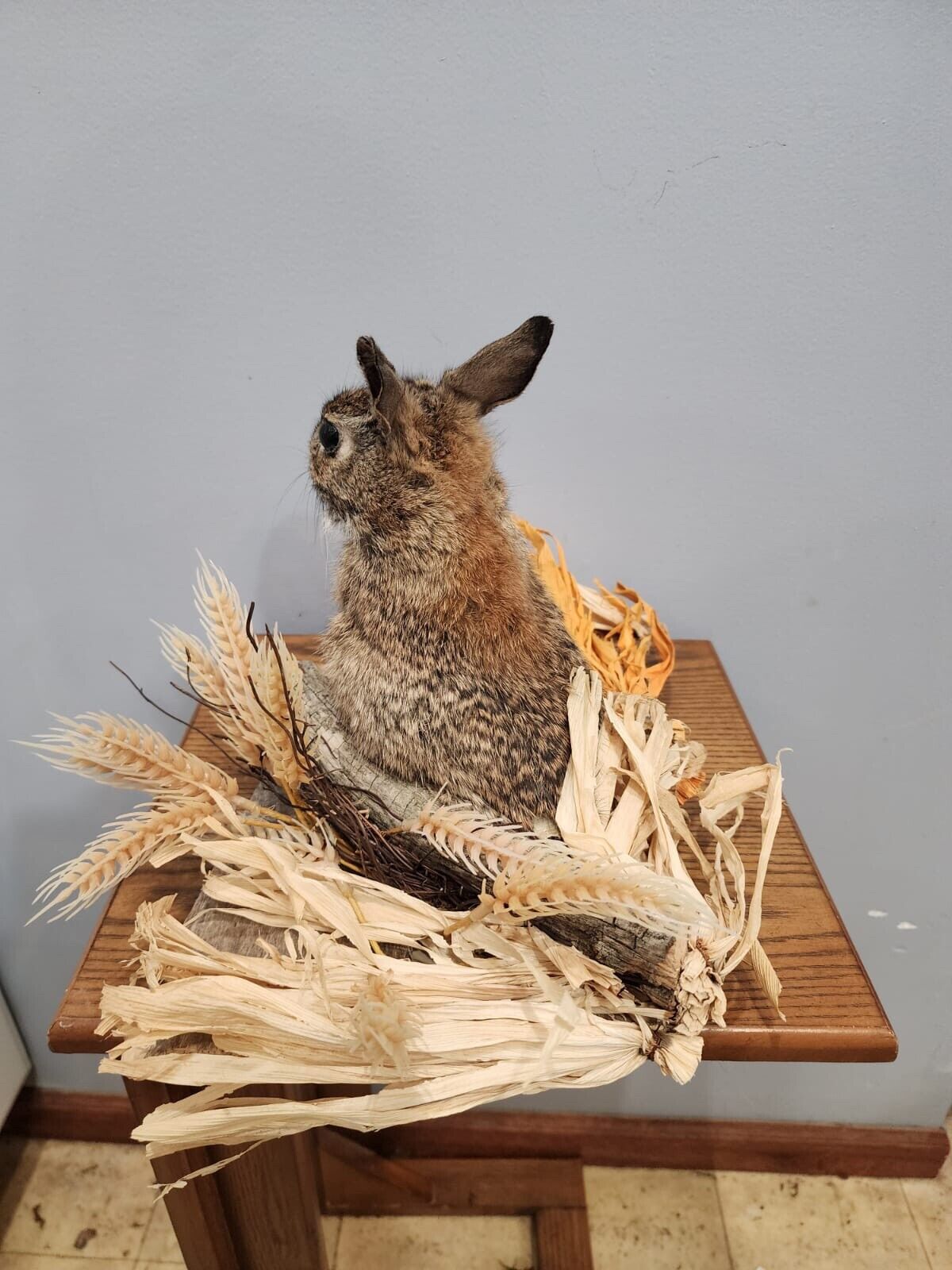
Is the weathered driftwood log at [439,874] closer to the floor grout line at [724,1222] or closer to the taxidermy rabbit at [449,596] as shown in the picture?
the taxidermy rabbit at [449,596]

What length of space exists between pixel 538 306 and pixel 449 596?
385 mm

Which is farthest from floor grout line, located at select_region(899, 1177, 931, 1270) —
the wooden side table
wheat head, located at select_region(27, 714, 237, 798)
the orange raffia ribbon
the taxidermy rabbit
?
wheat head, located at select_region(27, 714, 237, 798)

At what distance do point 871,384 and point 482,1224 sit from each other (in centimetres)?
125

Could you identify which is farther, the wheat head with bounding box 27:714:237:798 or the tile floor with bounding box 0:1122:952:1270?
the tile floor with bounding box 0:1122:952:1270

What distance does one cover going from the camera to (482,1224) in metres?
1.16

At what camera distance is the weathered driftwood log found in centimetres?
53

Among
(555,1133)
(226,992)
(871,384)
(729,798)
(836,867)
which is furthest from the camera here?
(555,1133)

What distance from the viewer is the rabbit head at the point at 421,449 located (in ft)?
1.97

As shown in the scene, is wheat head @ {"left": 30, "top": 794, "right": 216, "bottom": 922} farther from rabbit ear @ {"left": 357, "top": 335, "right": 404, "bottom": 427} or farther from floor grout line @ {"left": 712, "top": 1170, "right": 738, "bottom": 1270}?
floor grout line @ {"left": 712, "top": 1170, "right": 738, "bottom": 1270}

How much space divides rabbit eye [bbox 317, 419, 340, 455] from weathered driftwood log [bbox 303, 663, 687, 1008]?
8.0 inches

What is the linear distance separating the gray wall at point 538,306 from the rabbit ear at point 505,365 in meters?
0.23

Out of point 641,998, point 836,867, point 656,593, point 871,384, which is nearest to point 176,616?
point 656,593

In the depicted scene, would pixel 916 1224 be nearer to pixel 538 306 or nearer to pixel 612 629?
pixel 612 629

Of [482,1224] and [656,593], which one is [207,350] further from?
[482,1224]
